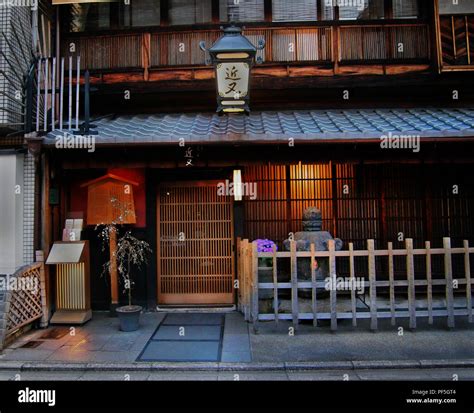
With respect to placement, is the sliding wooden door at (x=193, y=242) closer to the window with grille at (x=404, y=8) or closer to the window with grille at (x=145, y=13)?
the window with grille at (x=145, y=13)

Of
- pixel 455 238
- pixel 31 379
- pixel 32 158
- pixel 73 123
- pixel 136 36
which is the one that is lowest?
pixel 31 379

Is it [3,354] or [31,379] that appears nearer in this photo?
[31,379]

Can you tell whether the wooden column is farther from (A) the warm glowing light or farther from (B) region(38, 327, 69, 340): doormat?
(A) the warm glowing light

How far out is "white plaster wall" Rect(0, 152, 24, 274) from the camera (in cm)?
928

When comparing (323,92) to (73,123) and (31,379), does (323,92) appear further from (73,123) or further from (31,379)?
(31,379)

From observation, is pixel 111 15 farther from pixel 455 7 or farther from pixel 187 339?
pixel 455 7

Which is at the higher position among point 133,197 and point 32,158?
point 32,158

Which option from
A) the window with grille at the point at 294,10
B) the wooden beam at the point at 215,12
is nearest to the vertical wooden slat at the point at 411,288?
the window with grille at the point at 294,10

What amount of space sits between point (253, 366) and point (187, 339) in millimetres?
1962

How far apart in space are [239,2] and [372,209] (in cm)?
723

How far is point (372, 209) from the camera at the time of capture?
10.6 m

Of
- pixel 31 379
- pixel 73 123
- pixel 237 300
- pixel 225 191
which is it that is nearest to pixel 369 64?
pixel 225 191

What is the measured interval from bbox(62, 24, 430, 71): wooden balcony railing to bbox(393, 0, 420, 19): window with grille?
1.96ft

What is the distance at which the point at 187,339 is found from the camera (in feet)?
25.6
